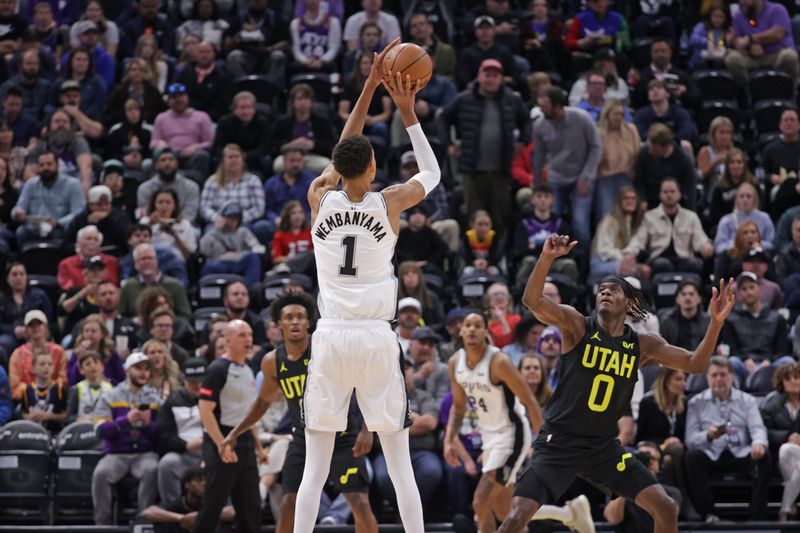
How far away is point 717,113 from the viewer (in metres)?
17.1

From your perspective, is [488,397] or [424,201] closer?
[488,397]

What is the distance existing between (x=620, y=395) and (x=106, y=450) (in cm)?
565

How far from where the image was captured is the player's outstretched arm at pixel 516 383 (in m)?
10.7

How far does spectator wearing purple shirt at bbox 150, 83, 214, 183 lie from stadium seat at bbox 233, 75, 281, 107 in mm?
710

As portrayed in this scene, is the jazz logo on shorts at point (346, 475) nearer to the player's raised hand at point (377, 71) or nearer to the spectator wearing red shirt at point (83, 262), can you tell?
the player's raised hand at point (377, 71)

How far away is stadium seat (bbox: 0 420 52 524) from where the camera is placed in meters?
12.5

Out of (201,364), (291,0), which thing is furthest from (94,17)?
(201,364)

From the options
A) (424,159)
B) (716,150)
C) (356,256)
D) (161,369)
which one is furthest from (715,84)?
(356,256)

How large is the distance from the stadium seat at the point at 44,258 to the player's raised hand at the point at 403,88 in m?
8.44

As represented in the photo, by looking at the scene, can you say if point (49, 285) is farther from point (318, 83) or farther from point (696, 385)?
point (696, 385)

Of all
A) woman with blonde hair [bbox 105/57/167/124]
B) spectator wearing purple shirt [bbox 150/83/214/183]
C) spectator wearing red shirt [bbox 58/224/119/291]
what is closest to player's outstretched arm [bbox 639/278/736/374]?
spectator wearing red shirt [bbox 58/224/119/291]

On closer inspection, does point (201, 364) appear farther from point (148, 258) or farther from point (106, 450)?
point (148, 258)

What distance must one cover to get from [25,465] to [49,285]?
302cm

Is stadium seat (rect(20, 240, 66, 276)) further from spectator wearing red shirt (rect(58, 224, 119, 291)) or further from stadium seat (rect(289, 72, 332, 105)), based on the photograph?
stadium seat (rect(289, 72, 332, 105))
